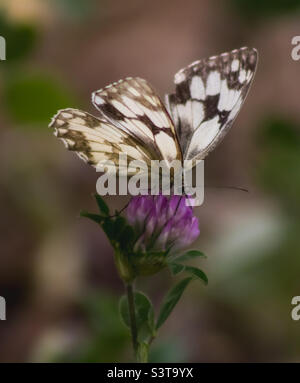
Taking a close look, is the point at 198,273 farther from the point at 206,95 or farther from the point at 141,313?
the point at 206,95

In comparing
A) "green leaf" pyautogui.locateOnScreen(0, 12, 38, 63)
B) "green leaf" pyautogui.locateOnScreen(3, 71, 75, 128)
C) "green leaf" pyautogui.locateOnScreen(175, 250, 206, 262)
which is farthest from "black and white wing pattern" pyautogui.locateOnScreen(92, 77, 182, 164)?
"green leaf" pyautogui.locateOnScreen(3, 71, 75, 128)

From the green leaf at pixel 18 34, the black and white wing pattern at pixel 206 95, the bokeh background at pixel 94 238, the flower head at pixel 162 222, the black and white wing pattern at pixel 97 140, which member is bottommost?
the bokeh background at pixel 94 238

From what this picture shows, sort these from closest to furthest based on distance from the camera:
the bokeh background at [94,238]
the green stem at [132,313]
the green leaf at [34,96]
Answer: the green stem at [132,313] → the bokeh background at [94,238] → the green leaf at [34,96]

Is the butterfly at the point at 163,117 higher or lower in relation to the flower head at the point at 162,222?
higher

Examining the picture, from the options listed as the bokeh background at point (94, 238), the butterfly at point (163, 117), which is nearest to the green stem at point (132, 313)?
the butterfly at point (163, 117)

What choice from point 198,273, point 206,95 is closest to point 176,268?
point 198,273

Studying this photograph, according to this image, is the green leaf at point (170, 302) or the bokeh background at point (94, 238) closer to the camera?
the green leaf at point (170, 302)

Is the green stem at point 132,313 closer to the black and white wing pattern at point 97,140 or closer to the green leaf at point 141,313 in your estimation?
the green leaf at point 141,313
